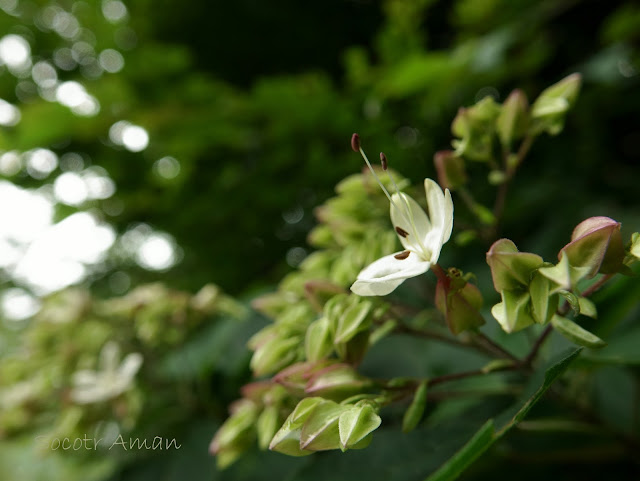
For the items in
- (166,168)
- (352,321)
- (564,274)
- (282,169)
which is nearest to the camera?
(564,274)

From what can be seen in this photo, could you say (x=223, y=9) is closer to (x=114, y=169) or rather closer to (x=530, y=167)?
(x=114, y=169)

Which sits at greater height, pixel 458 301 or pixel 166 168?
pixel 166 168

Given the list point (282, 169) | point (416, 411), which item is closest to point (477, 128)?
point (416, 411)

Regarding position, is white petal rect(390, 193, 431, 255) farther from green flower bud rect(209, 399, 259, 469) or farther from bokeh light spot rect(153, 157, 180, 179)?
bokeh light spot rect(153, 157, 180, 179)

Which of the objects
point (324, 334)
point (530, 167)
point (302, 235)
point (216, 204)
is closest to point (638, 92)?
point (530, 167)

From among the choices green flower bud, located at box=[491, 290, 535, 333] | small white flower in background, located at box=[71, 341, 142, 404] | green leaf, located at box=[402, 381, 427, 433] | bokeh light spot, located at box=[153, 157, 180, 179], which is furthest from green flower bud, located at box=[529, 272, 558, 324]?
bokeh light spot, located at box=[153, 157, 180, 179]

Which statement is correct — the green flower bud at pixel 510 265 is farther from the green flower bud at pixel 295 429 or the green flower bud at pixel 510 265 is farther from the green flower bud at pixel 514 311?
the green flower bud at pixel 295 429

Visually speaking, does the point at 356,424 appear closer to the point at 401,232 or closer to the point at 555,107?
the point at 401,232
